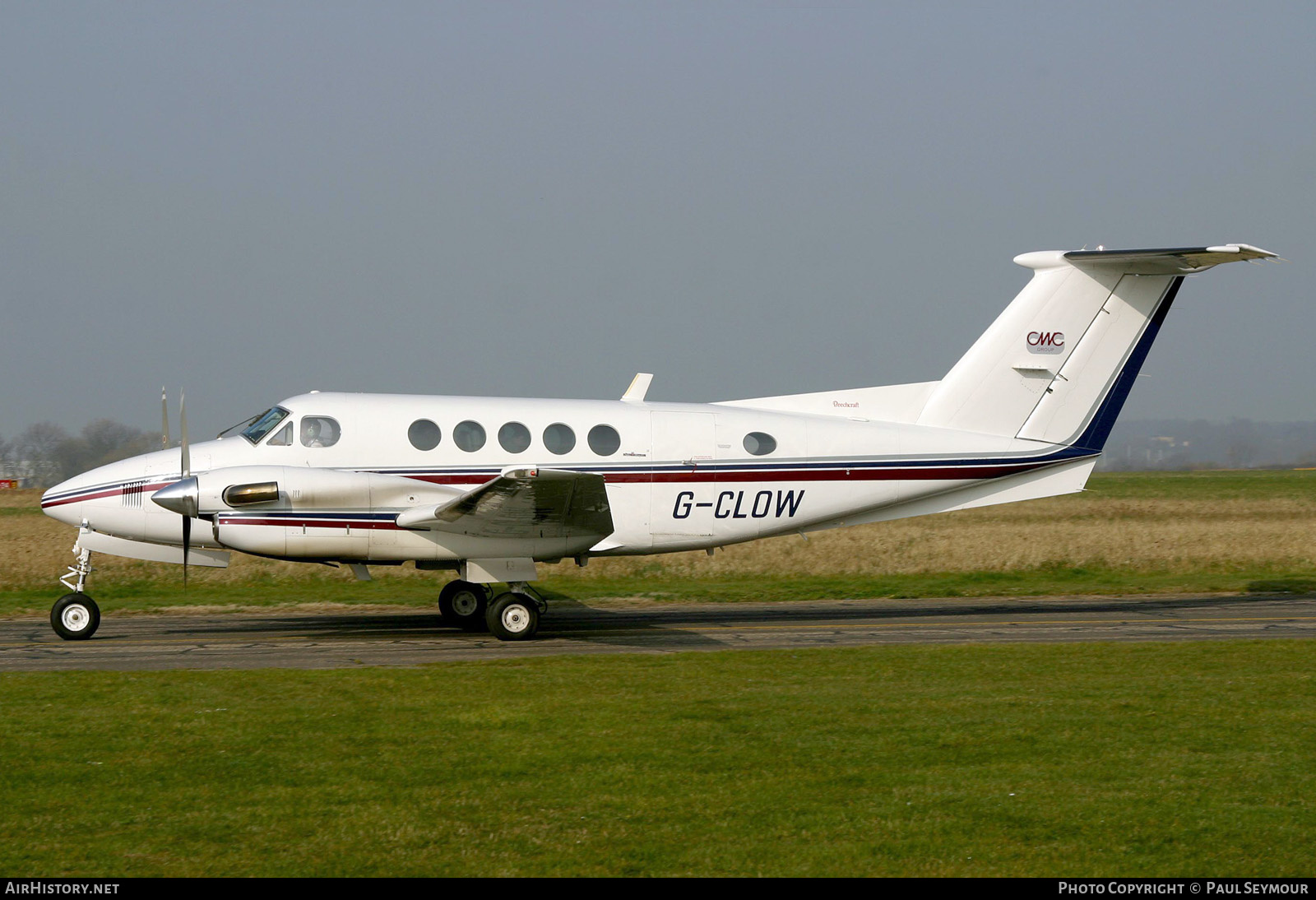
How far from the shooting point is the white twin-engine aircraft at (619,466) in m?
14.2

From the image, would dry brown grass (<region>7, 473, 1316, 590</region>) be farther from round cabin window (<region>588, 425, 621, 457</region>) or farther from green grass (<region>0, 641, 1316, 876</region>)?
green grass (<region>0, 641, 1316, 876</region>)

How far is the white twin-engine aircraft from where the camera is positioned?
14.2 meters

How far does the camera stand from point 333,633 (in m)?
15.4

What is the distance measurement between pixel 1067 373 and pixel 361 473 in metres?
10.1

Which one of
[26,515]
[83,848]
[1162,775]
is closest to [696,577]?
[1162,775]

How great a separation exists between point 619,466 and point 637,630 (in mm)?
2333

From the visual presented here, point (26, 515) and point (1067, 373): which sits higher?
point (1067, 373)

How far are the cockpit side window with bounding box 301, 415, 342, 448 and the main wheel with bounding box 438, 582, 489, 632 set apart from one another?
2981 millimetres

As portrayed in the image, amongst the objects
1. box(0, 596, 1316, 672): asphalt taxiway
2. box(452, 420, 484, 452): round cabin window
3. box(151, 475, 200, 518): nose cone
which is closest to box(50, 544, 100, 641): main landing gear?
box(0, 596, 1316, 672): asphalt taxiway

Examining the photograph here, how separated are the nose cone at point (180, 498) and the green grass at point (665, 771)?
2.64 m

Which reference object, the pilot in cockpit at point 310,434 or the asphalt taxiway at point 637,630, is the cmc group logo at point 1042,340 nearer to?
the asphalt taxiway at point 637,630

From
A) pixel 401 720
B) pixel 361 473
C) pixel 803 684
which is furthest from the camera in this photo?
pixel 361 473

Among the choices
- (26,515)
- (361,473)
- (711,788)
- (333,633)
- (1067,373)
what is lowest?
(26,515)

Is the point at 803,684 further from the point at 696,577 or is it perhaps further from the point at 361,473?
the point at 696,577
